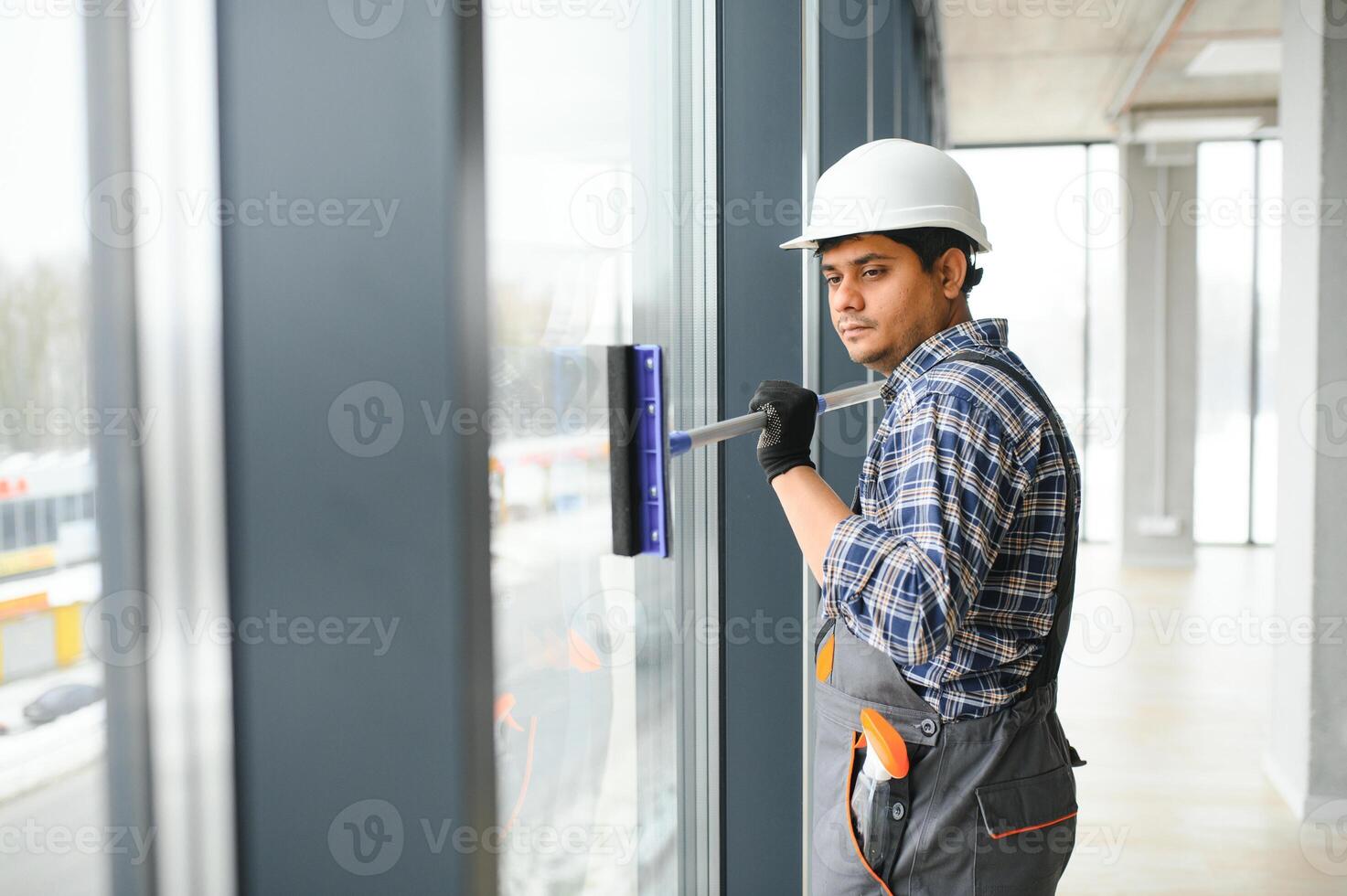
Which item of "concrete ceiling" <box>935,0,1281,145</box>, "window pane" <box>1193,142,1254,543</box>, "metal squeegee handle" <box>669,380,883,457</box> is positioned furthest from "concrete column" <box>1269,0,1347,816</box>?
"window pane" <box>1193,142,1254,543</box>

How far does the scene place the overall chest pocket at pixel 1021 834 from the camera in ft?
4.21

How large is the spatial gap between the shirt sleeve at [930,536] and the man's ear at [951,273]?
0.29 m

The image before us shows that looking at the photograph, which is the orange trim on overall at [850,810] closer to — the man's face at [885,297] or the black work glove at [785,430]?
the black work glove at [785,430]

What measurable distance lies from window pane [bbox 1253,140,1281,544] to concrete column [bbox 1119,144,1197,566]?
27.2 inches

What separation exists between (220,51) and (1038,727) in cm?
118

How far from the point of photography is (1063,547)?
125cm

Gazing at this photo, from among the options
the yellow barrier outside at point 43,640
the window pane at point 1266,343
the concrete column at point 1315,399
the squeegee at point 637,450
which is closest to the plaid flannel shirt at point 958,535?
the squeegee at point 637,450

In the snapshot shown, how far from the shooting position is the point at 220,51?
1.94ft

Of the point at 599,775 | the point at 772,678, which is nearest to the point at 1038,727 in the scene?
the point at 599,775

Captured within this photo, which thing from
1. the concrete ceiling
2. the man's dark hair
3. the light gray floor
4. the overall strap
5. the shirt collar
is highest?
the concrete ceiling

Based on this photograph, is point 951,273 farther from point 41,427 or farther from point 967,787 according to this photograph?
point 41,427

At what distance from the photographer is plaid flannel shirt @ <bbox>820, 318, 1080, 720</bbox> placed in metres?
1.10

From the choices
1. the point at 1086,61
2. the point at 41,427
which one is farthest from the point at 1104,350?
the point at 41,427

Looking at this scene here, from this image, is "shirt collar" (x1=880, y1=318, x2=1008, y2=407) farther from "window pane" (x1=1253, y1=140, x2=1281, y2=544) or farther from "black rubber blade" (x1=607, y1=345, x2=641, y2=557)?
"window pane" (x1=1253, y1=140, x2=1281, y2=544)
